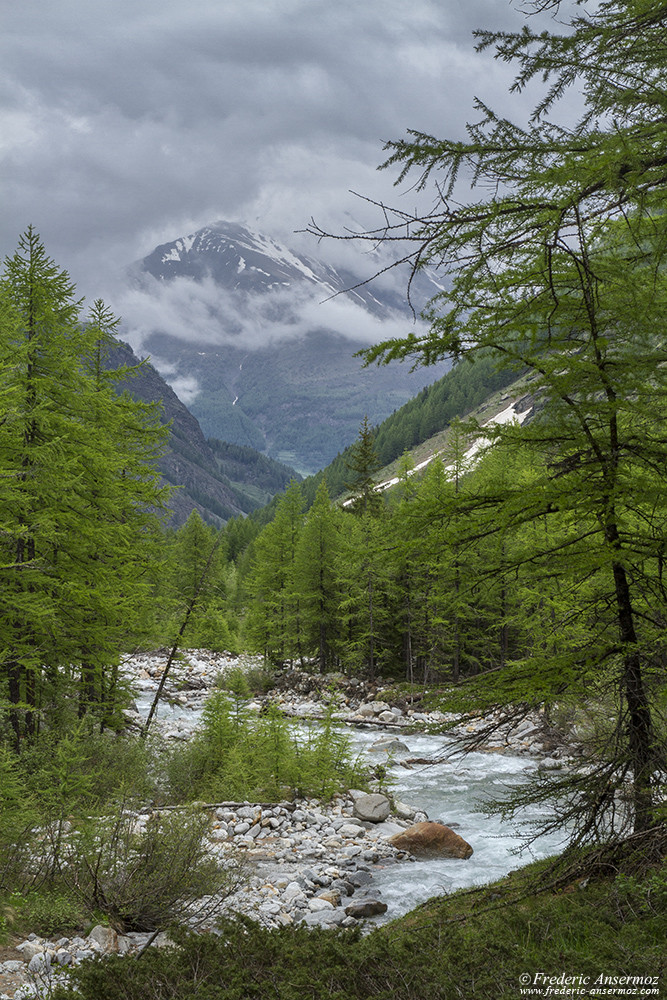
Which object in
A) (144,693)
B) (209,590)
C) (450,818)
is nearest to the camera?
(450,818)

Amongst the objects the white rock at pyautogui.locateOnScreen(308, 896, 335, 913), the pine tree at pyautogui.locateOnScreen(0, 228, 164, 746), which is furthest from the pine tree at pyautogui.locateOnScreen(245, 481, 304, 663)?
the white rock at pyautogui.locateOnScreen(308, 896, 335, 913)

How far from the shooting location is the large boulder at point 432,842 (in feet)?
36.7

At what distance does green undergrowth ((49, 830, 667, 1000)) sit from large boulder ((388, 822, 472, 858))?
6335mm

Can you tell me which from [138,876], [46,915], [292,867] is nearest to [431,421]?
[292,867]

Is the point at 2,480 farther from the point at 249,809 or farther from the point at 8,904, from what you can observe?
the point at 249,809

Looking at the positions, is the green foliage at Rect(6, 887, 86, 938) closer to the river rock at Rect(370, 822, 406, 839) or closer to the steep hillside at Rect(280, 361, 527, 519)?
the river rock at Rect(370, 822, 406, 839)

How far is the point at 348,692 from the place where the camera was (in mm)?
30188

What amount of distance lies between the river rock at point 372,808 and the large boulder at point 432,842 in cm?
132

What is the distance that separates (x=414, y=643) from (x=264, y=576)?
372 inches

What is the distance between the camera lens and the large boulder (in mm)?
11172

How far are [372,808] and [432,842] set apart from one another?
2.02m

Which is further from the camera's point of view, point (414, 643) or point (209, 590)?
point (414, 643)

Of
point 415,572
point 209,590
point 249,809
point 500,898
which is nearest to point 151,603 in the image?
point 209,590

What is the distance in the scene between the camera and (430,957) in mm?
4246
